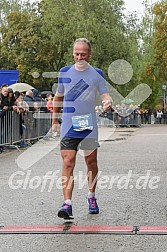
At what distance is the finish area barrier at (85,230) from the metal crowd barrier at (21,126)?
9.57m

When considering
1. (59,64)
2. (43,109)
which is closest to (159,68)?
(59,64)

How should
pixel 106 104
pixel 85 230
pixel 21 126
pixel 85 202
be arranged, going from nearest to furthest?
pixel 85 230
pixel 106 104
pixel 85 202
pixel 21 126

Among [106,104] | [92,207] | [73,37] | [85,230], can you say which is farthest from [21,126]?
[73,37]

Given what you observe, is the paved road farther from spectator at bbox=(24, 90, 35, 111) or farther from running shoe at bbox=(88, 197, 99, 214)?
spectator at bbox=(24, 90, 35, 111)

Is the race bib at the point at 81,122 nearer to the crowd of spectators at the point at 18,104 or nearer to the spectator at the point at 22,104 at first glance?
the crowd of spectators at the point at 18,104

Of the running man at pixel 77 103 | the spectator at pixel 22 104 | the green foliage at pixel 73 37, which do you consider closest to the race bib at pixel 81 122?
the running man at pixel 77 103

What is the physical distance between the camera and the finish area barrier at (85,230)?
18.8ft

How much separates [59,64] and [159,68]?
893 centimetres

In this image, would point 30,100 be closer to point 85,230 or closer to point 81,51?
point 81,51

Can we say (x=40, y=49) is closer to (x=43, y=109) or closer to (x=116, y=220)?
(x=43, y=109)

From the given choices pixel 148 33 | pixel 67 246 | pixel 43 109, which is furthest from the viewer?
pixel 148 33

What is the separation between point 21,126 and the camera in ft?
56.9

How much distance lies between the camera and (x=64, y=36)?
47.2 metres

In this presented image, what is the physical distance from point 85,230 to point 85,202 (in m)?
1.72
